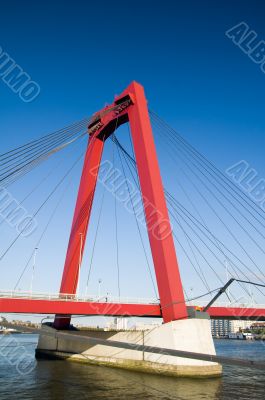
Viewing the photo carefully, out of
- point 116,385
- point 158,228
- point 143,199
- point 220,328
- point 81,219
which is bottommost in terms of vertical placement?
point 116,385

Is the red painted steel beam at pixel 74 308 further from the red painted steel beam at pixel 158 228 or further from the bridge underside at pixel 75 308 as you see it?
the red painted steel beam at pixel 158 228

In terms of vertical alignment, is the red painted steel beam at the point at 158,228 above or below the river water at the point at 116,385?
Result: above

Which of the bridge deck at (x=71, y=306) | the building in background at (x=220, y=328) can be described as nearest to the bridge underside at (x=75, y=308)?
the bridge deck at (x=71, y=306)

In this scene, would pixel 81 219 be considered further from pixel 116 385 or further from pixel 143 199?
pixel 116 385

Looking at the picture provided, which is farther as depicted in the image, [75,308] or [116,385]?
[75,308]

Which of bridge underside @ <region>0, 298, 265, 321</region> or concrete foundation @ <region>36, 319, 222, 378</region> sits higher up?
bridge underside @ <region>0, 298, 265, 321</region>

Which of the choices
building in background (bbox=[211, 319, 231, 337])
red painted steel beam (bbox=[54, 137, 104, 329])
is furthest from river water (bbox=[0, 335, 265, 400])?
building in background (bbox=[211, 319, 231, 337])

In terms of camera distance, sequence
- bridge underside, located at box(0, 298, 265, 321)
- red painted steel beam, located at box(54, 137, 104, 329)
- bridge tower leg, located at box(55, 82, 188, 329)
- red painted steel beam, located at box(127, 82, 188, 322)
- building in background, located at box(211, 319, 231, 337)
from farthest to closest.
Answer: building in background, located at box(211, 319, 231, 337) → red painted steel beam, located at box(54, 137, 104, 329) → bridge tower leg, located at box(55, 82, 188, 329) → red painted steel beam, located at box(127, 82, 188, 322) → bridge underside, located at box(0, 298, 265, 321)

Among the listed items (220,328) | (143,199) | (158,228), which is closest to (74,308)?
(158,228)

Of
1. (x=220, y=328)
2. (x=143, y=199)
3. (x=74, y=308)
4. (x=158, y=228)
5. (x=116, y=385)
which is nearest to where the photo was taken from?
(x=116, y=385)

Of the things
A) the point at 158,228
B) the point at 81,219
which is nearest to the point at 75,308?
the point at 158,228

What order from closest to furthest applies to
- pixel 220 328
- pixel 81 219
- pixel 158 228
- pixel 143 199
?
pixel 158 228, pixel 143 199, pixel 81 219, pixel 220 328

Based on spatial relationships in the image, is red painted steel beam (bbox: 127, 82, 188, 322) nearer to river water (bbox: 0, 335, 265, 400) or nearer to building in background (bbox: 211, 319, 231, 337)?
river water (bbox: 0, 335, 265, 400)

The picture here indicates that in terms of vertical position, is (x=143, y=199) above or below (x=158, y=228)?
above
